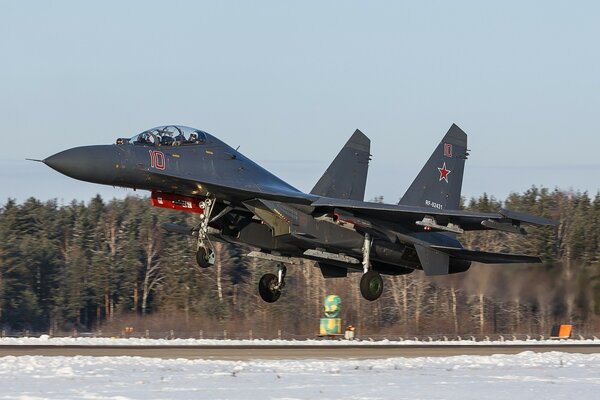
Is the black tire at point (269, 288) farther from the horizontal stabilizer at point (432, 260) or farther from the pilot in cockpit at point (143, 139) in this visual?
the pilot in cockpit at point (143, 139)

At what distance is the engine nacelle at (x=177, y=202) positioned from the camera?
23.7 meters

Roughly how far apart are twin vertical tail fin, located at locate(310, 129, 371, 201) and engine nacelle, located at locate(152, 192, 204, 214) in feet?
15.8

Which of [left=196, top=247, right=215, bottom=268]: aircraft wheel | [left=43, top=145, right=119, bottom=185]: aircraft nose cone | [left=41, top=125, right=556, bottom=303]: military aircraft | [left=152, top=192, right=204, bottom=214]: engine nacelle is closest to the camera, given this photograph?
[left=43, top=145, right=119, bottom=185]: aircraft nose cone

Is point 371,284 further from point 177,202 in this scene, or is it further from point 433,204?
point 177,202

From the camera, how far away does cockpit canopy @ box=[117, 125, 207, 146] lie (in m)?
22.6

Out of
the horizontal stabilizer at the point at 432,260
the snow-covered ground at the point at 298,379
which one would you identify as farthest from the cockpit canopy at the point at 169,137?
the horizontal stabilizer at the point at 432,260

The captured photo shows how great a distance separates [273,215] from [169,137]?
3.04m

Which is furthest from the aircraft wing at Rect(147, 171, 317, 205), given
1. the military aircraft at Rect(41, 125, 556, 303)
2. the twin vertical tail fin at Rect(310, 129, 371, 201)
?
the twin vertical tail fin at Rect(310, 129, 371, 201)

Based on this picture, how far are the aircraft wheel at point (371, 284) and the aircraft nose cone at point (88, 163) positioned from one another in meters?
6.64

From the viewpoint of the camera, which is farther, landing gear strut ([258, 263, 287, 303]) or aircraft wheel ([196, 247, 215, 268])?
landing gear strut ([258, 263, 287, 303])

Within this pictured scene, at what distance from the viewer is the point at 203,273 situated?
6366 cm

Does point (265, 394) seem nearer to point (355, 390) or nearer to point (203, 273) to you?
point (355, 390)

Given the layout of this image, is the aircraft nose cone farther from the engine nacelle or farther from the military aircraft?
the engine nacelle

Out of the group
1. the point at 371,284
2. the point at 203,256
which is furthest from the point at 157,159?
the point at 371,284
